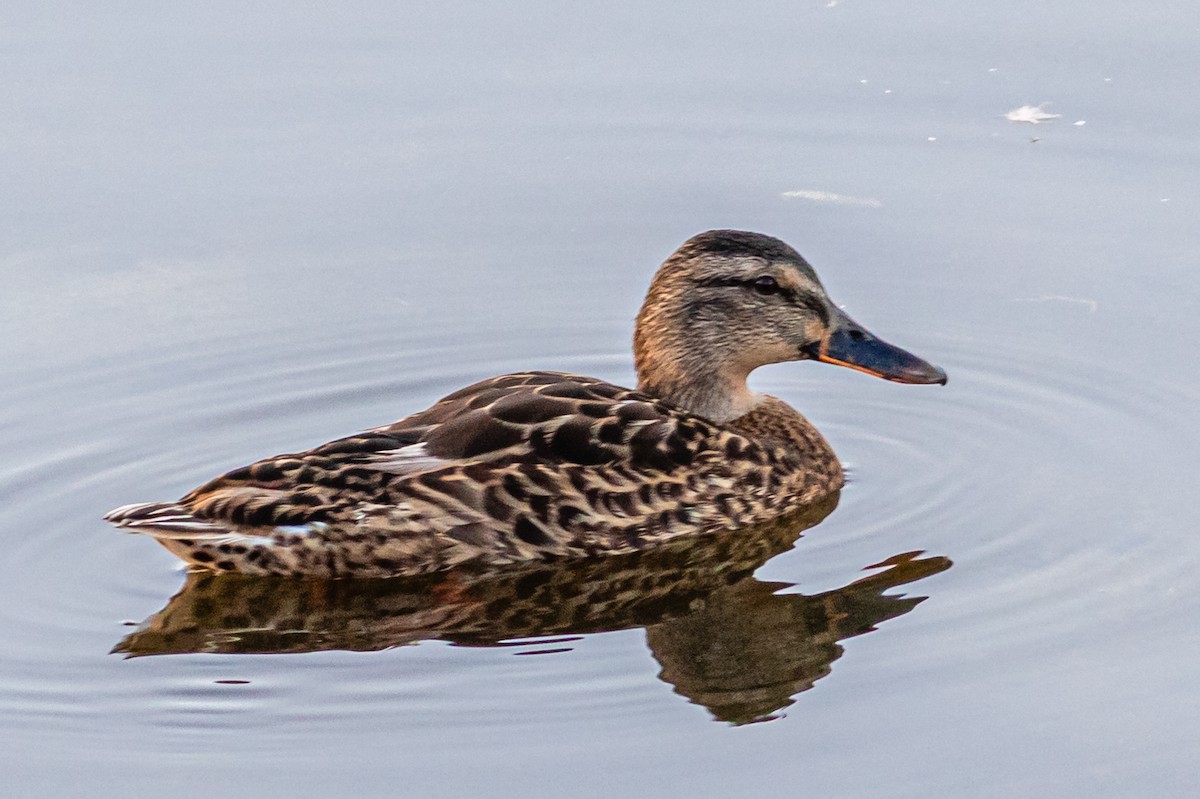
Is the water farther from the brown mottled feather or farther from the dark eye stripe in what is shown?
the dark eye stripe

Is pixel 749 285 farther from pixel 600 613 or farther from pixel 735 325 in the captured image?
pixel 600 613

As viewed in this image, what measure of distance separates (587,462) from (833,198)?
10.7 ft

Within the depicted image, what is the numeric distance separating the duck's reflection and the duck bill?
1157mm

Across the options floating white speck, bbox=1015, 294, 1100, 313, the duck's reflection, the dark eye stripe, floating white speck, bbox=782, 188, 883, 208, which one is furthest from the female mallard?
floating white speck, bbox=782, 188, 883, 208

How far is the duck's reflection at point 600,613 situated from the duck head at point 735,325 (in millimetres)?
1030

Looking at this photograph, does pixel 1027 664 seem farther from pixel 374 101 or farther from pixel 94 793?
pixel 374 101

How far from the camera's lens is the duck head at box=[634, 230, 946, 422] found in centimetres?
937

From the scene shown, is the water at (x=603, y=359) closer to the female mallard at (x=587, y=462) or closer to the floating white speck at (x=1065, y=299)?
the floating white speck at (x=1065, y=299)

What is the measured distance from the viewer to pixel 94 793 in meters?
6.84

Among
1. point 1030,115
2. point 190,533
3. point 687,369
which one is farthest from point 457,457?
point 1030,115

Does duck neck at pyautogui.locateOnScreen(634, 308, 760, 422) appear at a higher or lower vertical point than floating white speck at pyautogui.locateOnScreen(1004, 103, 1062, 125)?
lower

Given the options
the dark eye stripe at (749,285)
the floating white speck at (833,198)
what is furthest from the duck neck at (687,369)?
the floating white speck at (833,198)

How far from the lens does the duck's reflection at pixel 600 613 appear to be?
25.3ft

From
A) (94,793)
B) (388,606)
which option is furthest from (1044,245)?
(94,793)
